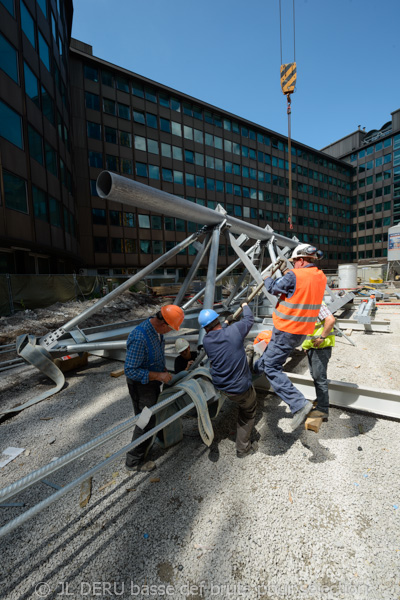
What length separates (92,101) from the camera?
2556 centimetres

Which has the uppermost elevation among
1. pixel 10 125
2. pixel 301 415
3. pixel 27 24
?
pixel 27 24

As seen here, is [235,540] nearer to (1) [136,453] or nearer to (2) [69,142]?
(1) [136,453]

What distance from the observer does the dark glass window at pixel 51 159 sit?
15125 millimetres

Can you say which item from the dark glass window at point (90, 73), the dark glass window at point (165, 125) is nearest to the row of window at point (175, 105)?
the dark glass window at point (90, 73)

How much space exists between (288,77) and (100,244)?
20.7 m

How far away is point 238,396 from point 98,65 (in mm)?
34292

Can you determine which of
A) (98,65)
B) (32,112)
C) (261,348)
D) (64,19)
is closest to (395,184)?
(98,65)

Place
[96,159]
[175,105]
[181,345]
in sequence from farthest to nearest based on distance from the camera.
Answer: [175,105], [96,159], [181,345]

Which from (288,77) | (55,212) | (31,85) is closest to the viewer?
(288,77)

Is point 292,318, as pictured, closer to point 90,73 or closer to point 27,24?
point 27,24

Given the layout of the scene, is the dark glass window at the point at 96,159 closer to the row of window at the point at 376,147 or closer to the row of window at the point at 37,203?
the row of window at the point at 37,203

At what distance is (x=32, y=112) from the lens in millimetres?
13477

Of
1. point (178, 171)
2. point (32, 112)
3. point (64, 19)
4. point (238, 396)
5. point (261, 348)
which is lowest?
point (238, 396)

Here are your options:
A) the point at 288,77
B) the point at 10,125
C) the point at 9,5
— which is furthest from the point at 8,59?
the point at 288,77
